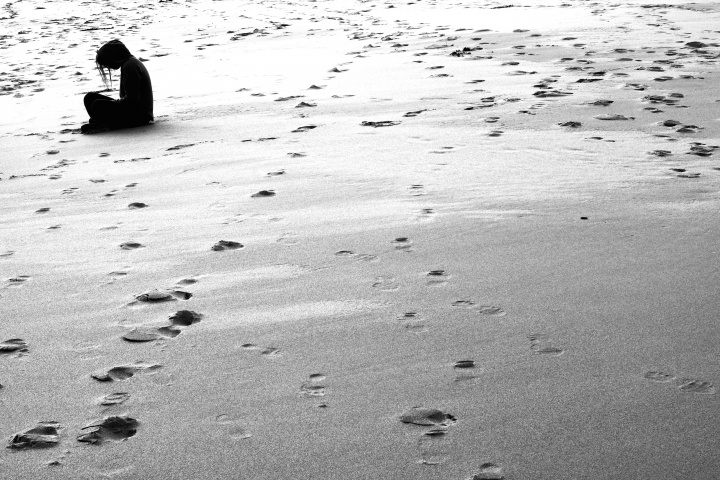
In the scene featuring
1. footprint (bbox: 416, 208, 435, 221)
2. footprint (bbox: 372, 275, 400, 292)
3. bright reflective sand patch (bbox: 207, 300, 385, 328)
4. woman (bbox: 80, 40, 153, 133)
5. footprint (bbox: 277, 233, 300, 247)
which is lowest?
bright reflective sand patch (bbox: 207, 300, 385, 328)

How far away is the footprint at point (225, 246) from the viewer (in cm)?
316

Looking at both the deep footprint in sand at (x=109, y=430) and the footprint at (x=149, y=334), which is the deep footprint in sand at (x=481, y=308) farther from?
the deep footprint in sand at (x=109, y=430)

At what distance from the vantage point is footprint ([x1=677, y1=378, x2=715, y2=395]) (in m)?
1.98

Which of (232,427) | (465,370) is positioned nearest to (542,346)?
(465,370)

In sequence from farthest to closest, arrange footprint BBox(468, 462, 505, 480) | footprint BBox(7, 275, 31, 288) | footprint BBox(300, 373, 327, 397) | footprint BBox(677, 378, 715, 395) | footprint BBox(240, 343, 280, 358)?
footprint BBox(7, 275, 31, 288)
footprint BBox(240, 343, 280, 358)
footprint BBox(300, 373, 327, 397)
footprint BBox(677, 378, 715, 395)
footprint BBox(468, 462, 505, 480)

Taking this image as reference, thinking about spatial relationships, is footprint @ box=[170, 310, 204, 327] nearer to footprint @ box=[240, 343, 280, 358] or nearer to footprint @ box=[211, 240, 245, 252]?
footprint @ box=[240, 343, 280, 358]

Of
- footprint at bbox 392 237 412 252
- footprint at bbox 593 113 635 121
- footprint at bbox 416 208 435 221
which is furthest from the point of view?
footprint at bbox 593 113 635 121

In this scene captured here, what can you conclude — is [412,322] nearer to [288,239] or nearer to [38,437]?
[288,239]

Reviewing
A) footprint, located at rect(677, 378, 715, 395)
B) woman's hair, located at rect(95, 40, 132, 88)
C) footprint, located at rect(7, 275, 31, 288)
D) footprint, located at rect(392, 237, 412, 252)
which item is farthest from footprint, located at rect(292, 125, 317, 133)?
footprint, located at rect(677, 378, 715, 395)

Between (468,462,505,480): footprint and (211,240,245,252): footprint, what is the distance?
1660 millimetres

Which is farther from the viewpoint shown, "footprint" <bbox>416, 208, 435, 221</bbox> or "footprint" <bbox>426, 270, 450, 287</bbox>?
"footprint" <bbox>416, 208, 435, 221</bbox>

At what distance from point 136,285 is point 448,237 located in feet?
3.86

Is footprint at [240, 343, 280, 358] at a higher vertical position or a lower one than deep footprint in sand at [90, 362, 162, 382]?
lower

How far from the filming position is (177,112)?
620 cm
